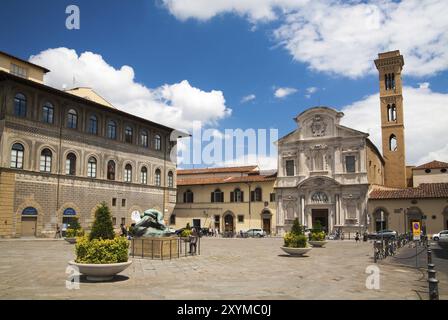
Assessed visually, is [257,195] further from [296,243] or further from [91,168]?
[296,243]

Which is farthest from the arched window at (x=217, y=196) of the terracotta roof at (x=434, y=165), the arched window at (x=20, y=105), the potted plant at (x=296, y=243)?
the potted plant at (x=296, y=243)

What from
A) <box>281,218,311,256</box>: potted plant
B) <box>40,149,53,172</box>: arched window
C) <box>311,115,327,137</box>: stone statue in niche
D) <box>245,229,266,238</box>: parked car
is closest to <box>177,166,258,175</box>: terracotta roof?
<box>245,229,266,238</box>: parked car

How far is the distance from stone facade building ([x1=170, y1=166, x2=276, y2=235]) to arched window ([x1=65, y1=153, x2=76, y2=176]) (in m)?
20.2

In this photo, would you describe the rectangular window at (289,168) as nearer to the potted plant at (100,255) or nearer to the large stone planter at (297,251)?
the large stone planter at (297,251)

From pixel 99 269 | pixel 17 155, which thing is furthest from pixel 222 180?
pixel 99 269

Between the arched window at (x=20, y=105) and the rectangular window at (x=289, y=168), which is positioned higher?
the arched window at (x=20, y=105)

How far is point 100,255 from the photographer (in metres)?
12.1

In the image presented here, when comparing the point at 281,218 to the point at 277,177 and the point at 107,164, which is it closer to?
the point at 277,177

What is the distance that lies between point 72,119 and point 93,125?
101 inches

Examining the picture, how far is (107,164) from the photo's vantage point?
42.0m

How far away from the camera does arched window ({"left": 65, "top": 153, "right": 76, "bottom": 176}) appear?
37.8 metres

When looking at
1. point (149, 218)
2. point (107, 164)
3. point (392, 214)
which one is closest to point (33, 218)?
point (107, 164)

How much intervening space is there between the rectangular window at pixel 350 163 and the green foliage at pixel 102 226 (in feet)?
128

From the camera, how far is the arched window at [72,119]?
3824 cm
